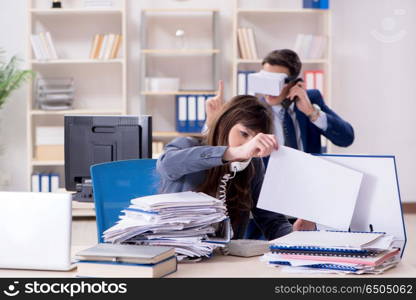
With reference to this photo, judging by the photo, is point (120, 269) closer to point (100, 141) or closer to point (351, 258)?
point (351, 258)

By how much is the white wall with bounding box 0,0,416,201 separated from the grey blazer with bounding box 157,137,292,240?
14.1 ft

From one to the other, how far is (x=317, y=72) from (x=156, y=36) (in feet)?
4.94

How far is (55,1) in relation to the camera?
6.39 meters

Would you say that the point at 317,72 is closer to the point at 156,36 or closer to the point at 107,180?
the point at 156,36

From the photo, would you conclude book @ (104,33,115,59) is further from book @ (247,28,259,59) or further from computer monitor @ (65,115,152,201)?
computer monitor @ (65,115,152,201)

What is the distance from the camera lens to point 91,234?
18.7 ft

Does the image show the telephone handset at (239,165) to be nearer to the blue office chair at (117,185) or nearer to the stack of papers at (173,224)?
the stack of papers at (173,224)

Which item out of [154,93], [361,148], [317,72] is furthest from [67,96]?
[361,148]

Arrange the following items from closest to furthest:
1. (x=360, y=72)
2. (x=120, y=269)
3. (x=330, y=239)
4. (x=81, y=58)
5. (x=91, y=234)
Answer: (x=120, y=269) → (x=330, y=239) → (x=91, y=234) → (x=81, y=58) → (x=360, y=72)

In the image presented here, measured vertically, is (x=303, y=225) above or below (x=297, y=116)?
below

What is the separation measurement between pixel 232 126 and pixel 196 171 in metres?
0.18

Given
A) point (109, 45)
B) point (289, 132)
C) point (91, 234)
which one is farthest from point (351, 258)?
point (109, 45)

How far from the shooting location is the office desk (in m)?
1.88

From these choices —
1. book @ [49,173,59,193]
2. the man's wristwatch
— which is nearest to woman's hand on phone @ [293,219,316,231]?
the man's wristwatch
